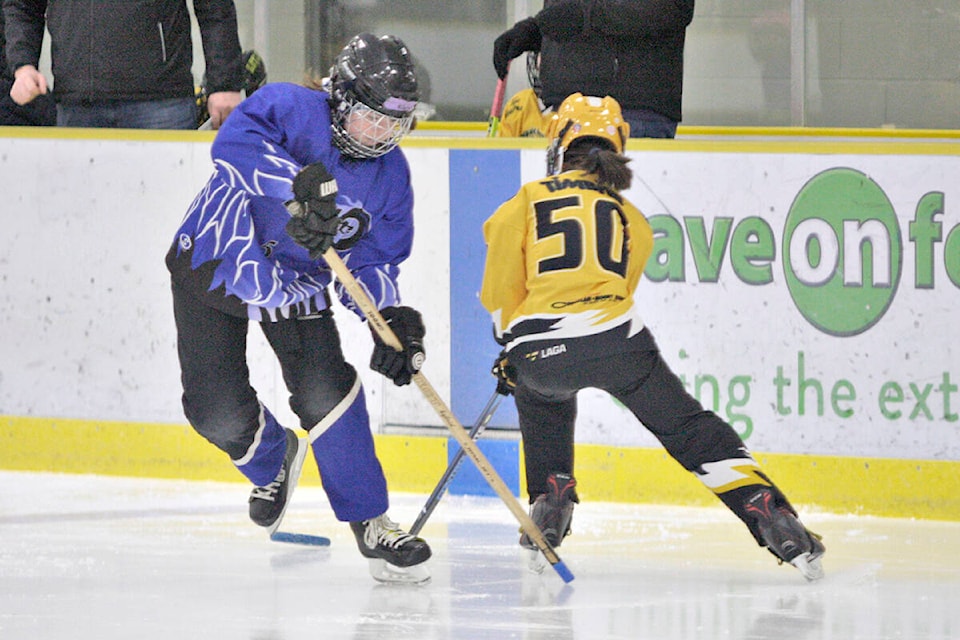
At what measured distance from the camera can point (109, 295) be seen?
14.7 feet

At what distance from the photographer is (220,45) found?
4.46 m

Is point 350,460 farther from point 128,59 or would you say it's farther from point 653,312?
point 128,59

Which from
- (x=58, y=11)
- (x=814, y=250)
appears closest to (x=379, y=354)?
(x=814, y=250)

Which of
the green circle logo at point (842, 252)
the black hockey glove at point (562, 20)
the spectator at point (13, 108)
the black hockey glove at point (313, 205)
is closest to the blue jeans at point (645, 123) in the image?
the black hockey glove at point (562, 20)

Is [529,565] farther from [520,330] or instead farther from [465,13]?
[465,13]

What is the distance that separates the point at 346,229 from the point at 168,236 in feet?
4.53

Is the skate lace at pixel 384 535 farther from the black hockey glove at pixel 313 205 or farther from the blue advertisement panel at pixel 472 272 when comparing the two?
the blue advertisement panel at pixel 472 272

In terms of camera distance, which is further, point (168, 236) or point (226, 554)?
point (168, 236)

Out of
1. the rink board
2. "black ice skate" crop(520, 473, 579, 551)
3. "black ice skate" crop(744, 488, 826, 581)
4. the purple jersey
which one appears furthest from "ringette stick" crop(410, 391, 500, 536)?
"black ice skate" crop(744, 488, 826, 581)

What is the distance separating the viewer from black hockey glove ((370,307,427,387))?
324 centimetres

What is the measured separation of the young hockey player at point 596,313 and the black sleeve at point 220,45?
1.32 meters

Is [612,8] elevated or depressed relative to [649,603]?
elevated

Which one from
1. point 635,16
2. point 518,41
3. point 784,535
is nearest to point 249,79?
point 518,41

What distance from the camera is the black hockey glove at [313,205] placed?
3.03 meters
